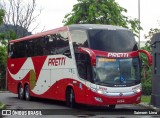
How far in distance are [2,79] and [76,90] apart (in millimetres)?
24934

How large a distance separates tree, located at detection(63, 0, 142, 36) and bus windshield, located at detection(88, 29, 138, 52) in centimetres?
1418

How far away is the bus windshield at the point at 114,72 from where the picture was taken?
19.2 metres

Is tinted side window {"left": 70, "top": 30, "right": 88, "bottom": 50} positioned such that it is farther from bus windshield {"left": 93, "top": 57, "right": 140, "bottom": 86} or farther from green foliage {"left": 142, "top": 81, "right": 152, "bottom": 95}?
green foliage {"left": 142, "top": 81, "right": 152, "bottom": 95}

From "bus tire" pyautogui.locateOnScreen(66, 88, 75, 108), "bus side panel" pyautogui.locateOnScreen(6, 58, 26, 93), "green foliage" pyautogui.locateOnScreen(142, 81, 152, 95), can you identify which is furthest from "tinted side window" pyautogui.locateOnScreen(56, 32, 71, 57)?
"green foliage" pyautogui.locateOnScreen(142, 81, 152, 95)

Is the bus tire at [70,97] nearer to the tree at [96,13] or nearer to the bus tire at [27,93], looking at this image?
the bus tire at [27,93]

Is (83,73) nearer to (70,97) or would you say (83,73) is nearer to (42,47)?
(70,97)

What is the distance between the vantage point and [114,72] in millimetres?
19297

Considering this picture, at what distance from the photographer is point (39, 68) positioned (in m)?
25.1

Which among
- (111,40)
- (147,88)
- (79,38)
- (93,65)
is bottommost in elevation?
(147,88)

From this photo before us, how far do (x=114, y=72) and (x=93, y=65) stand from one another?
3.19ft

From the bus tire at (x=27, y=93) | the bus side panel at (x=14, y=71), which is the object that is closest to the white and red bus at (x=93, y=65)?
the bus tire at (x=27, y=93)

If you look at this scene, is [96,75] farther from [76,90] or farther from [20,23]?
[20,23]

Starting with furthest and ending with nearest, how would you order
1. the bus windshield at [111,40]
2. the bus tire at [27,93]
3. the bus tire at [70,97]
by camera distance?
the bus tire at [27,93], the bus tire at [70,97], the bus windshield at [111,40]

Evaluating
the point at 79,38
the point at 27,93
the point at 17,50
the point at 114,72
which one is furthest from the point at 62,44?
the point at 17,50
